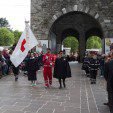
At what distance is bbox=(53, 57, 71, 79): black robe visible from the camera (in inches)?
571

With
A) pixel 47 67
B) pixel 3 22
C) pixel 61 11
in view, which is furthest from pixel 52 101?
pixel 3 22

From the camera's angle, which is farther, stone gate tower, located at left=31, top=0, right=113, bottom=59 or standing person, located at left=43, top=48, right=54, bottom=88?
stone gate tower, located at left=31, top=0, right=113, bottom=59

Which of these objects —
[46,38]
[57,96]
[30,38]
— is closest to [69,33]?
[46,38]

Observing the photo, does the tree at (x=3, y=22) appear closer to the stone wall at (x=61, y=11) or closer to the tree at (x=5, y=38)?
the tree at (x=5, y=38)

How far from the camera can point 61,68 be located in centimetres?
1451

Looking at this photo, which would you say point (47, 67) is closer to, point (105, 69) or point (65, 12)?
point (105, 69)

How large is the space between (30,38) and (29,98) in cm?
439

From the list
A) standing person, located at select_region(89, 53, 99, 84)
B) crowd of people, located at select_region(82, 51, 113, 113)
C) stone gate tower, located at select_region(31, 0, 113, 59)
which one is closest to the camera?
crowd of people, located at select_region(82, 51, 113, 113)

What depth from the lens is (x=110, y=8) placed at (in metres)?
28.8

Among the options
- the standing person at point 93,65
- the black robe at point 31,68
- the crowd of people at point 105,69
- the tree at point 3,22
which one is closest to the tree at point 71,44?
the tree at point 3,22

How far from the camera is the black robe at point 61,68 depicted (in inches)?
571

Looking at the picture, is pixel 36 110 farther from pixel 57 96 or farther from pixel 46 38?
pixel 46 38

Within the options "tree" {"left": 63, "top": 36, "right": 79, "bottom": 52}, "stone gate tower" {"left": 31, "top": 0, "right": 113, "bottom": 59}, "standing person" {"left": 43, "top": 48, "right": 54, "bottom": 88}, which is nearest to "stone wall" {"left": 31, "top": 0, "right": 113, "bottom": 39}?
"stone gate tower" {"left": 31, "top": 0, "right": 113, "bottom": 59}

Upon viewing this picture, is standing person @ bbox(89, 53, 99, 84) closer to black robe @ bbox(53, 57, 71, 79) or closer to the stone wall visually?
black robe @ bbox(53, 57, 71, 79)
